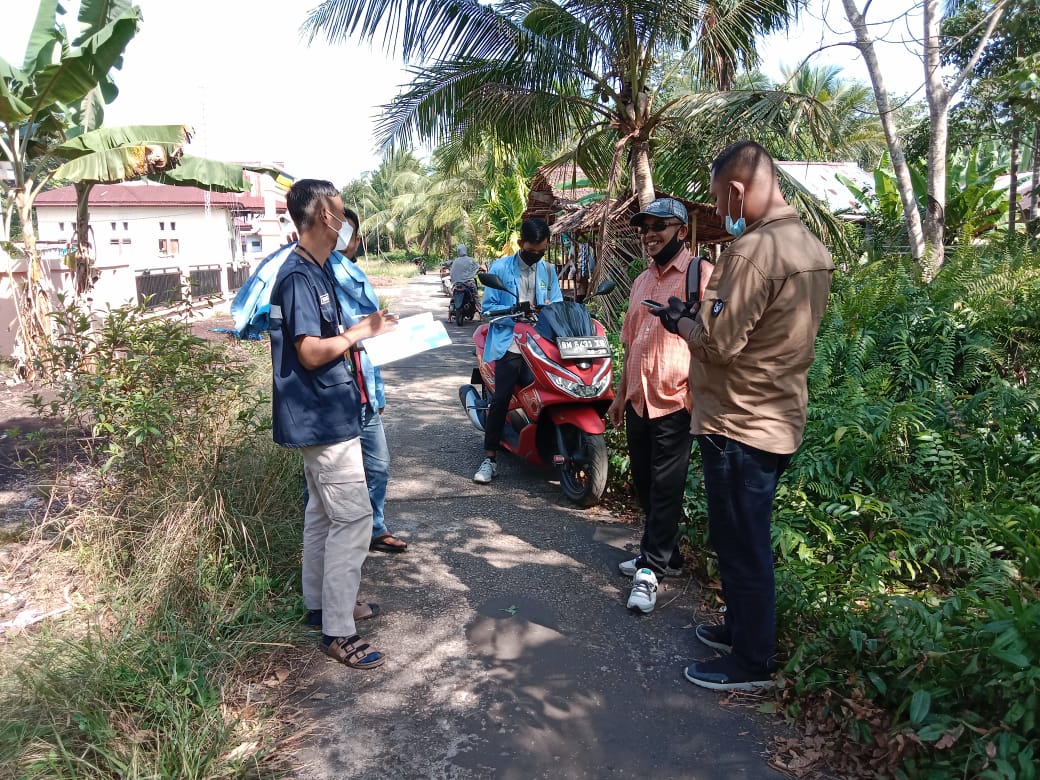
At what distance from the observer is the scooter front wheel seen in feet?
15.6

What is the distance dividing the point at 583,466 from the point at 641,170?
170 inches

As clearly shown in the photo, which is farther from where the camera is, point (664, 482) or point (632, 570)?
point (632, 570)

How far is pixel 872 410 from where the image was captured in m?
4.26

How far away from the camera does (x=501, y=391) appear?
5391mm

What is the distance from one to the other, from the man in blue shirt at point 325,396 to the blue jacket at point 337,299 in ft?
0.72

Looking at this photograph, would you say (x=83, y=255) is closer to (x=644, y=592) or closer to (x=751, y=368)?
→ (x=644, y=592)

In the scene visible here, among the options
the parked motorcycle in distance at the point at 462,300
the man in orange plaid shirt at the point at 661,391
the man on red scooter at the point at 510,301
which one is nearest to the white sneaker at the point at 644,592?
the man in orange plaid shirt at the point at 661,391

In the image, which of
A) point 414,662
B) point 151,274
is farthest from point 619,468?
point 151,274

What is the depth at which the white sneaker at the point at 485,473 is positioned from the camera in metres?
5.51

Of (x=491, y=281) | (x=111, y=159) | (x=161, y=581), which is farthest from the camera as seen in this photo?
(x=111, y=159)

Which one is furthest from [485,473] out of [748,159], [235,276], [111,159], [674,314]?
[235,276]

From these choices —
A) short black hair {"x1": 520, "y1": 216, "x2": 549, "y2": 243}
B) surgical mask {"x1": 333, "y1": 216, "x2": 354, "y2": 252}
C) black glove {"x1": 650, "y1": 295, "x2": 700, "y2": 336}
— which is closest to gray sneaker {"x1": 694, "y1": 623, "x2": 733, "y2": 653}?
black glove {"x1": 650, "y1": 295, "x2": 700, "y2": 336}

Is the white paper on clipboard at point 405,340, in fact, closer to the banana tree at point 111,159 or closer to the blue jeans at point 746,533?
the blue jeans at point 746,533

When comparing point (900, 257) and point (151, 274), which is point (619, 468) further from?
point (151, 274)
